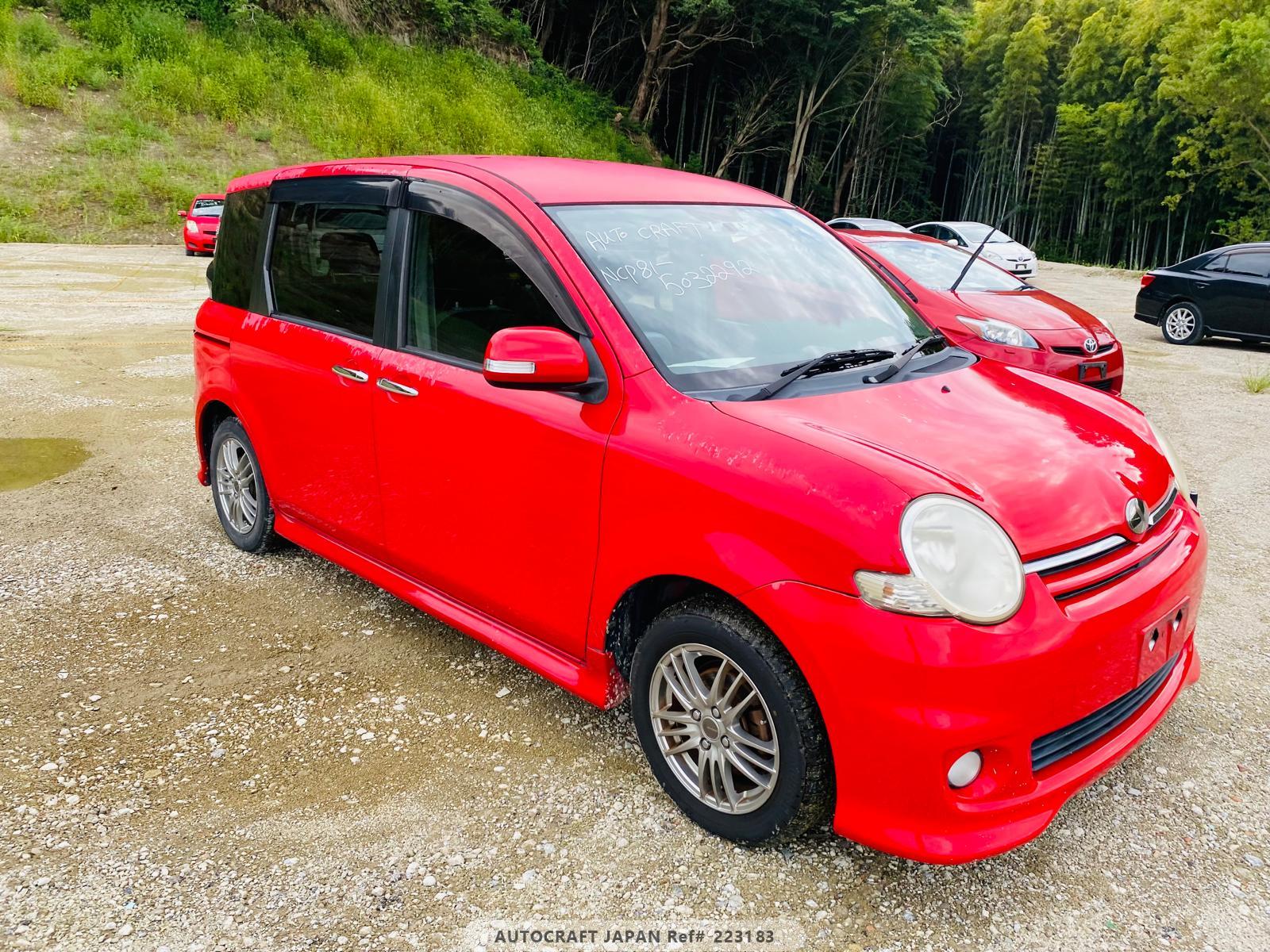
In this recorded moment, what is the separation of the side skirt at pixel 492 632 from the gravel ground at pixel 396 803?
0.95 feet

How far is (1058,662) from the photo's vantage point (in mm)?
2148

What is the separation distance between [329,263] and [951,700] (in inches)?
112

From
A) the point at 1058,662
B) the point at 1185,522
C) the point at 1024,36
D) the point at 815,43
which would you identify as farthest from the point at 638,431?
the point at 1024,36

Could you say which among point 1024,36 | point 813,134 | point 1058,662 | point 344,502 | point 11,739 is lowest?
point 11,739

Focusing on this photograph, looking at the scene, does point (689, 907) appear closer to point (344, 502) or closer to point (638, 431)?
point (638, 431)

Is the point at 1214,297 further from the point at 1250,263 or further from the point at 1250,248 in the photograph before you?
the point at 1250,248

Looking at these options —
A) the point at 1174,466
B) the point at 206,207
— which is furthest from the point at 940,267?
the point at 206,207

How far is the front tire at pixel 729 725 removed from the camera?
229 cm

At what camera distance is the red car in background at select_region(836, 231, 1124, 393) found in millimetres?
6883

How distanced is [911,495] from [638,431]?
2.49ft

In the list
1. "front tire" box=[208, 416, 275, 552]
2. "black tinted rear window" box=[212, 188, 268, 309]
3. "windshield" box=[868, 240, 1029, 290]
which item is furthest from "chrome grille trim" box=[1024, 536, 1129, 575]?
"windshield" box=[868, 240, 1029, 290]

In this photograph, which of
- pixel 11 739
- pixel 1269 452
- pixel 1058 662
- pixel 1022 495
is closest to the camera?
pixel 1058 662

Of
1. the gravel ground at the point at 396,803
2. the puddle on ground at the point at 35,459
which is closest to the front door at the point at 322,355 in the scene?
the gravel ground at the point at 396,803

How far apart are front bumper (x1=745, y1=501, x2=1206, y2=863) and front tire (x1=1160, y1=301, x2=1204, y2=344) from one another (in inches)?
473
